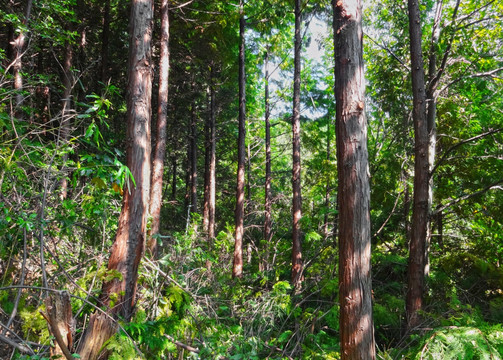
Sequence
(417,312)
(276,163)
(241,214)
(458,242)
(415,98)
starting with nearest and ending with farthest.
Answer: (417,312) < (415,98) < (458,242) < (241,214) < (276,163)

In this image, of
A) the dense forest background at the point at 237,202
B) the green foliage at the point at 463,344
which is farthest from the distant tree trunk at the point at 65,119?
the green foliage at the point at 463,344

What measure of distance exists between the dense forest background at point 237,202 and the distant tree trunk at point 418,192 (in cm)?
6

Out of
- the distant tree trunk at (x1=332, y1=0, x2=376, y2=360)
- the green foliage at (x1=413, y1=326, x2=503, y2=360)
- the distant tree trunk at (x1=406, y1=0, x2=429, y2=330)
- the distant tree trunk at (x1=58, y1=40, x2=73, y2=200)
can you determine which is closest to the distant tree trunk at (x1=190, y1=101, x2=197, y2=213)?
the distant tree trunk at (x1=58, y1=40, x2=73, y2=200)

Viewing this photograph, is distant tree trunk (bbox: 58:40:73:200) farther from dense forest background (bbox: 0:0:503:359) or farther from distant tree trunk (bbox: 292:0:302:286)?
distant tree trunk (bbox: 292:0:302:286)

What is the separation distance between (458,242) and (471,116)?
12.5ft

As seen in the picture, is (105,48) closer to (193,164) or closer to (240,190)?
(240,190)

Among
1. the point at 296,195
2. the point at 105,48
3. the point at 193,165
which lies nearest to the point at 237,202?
the point at 296,195

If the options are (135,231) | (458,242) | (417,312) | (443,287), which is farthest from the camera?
(458,242)

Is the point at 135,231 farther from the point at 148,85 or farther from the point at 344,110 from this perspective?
the point at 344,110

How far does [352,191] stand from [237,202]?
8.03 metres

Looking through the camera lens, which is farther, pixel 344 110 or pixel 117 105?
pixel 117 105

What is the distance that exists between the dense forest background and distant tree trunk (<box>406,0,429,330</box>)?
62mm

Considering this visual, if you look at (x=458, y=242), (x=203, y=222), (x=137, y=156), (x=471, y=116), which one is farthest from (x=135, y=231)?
(x=203, y=222)

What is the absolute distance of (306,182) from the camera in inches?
572
